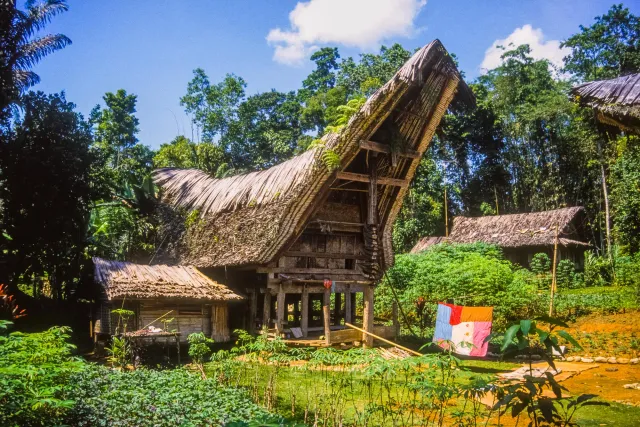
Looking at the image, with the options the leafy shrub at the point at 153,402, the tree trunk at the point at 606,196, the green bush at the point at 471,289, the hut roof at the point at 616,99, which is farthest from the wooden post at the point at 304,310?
the tree trunk at the point at 606,196

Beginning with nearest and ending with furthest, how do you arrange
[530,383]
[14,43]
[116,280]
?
[530,383] < [116,280] < [14,43]

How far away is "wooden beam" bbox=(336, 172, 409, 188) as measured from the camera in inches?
465

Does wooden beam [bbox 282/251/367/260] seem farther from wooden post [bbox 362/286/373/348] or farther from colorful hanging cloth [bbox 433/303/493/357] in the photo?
colorful hanging cloth [bbox 433/303/493/357]

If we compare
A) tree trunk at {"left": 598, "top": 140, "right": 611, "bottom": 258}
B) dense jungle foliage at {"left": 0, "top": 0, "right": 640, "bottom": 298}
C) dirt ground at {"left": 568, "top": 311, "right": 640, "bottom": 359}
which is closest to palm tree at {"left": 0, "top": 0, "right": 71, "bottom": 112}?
dense jungle foliage at {"left": 0, "top": 0, "right": 640, "bottom": 298}

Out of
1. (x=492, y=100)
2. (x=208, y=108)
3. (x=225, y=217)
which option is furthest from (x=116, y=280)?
(x=492, y=100)

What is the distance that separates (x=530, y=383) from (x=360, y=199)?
37.3 feet

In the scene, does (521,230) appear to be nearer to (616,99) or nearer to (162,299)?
(162,299)

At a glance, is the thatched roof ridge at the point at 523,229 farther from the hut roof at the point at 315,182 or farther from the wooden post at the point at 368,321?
the wooden post at the point at 368,321

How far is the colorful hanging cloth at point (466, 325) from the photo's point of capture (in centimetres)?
1131

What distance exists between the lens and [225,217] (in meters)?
14.2

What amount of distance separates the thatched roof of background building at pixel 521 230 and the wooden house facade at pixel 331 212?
15003mm

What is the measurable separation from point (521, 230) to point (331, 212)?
17.4 metres

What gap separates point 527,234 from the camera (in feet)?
86.1

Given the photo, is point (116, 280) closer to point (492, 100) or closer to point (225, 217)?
point (225, 217)
